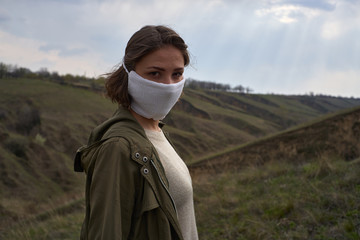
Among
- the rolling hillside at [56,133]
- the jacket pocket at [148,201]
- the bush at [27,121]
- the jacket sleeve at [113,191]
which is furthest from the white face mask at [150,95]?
the bush at [27,121]

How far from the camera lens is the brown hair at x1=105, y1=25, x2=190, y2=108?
5.93 feet

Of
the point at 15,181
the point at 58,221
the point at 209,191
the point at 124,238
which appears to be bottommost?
the point at 15,181

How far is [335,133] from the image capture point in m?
13.4

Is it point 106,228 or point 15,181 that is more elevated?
point 106,228

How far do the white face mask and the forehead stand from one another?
0.35ft

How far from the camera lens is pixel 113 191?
4.69 feet

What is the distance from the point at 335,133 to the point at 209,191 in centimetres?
848

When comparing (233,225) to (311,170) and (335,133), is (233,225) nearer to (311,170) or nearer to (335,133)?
(311,170)

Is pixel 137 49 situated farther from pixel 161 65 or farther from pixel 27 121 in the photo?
pixel 27 121

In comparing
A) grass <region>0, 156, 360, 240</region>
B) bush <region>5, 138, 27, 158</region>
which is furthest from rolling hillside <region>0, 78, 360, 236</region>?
grass <region>0, 156, 360, 240</region>

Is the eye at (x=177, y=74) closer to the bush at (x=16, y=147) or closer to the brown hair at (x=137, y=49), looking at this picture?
the brown hair at (x=137, y=49)

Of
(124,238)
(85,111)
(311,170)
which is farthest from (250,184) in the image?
(85,111)

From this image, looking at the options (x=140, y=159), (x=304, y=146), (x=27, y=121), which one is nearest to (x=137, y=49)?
(x=140, y=159)

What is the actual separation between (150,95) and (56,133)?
44979 millimetres
